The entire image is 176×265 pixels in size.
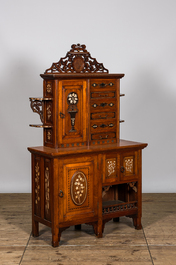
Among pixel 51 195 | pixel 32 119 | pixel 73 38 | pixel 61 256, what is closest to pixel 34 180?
pixel 51 195

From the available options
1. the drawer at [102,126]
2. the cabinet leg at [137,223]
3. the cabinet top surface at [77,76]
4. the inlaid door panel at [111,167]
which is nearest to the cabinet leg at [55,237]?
the inlaid door panel at [111,167]

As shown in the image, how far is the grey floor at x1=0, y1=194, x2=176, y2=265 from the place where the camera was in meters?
4.48

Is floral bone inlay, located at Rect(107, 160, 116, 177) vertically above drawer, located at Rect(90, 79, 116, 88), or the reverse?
drawer, located at Rect(90, 79, 116, 88)

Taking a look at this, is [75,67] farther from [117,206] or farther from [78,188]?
[117,206]

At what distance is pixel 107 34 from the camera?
680cm

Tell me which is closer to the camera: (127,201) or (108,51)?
(127,201)

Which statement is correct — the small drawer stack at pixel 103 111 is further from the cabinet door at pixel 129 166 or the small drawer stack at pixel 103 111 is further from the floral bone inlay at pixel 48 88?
the floral bone inlay at pixel 48 88

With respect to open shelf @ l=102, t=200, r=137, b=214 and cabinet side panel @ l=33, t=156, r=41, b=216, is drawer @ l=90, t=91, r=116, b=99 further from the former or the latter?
open shelf @ l=102, t=200, r=137, b=214

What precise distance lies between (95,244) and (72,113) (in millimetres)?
1290

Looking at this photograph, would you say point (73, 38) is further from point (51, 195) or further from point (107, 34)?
point (51, 195)

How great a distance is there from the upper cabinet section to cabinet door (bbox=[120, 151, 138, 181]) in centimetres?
24

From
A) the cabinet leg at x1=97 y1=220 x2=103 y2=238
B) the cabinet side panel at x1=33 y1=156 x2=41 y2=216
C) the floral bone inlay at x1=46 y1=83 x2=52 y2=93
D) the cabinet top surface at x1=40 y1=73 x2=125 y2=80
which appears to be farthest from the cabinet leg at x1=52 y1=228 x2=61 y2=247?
the cabinet top surface at x1=40 y1=73 x2=125 y2=80

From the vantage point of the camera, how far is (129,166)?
5.15 m

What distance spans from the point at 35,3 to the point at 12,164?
7.29 ft
